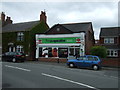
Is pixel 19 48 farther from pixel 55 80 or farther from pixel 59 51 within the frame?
pixel 55 80

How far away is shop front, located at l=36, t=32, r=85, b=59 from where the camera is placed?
75.7 feet

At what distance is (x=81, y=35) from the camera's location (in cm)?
2284

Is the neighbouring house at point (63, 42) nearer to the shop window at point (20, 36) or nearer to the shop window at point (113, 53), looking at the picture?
the shop window at point (20, 36)

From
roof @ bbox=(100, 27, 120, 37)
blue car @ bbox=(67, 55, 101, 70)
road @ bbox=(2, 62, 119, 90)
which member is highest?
roof @ bbox=(100, 27, 120, 37)

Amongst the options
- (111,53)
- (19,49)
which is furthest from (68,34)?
(111,53)

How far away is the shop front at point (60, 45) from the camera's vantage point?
23.1 meters

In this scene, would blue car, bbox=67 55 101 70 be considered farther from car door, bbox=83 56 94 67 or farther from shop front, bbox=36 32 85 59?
shop front, bbox=36 32 85 59

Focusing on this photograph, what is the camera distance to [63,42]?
24.1 m

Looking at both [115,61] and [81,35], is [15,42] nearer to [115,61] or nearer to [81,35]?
[81,35]

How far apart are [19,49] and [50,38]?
721 cm

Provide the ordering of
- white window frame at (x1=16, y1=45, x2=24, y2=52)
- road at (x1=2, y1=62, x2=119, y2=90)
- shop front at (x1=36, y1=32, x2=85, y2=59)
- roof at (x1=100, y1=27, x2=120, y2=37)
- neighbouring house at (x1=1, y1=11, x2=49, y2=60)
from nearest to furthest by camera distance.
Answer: road at (x1=2, y1=62, x2=119, y2=90), shop front at (x1=36, y1=32, x2=85, y2=59), neighbouring house at (x1=1, y1=11, x2=49, y2=60), white window frame at (x1=16, y1=45, x2=24, y2=52), roof at (x1=100, y1=27, x2=120, y2=37)

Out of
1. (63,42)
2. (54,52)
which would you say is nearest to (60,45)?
(63,42)

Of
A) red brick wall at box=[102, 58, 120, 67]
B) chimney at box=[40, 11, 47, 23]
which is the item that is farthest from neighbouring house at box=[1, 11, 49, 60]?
red brick wall at box=[102, 58, 120, 67]

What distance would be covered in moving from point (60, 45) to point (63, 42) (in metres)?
0.74
